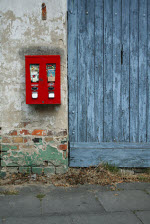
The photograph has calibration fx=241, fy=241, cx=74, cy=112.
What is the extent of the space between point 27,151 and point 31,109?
621 mm

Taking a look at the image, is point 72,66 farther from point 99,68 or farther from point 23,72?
point 23,72

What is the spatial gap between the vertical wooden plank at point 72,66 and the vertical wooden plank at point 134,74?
85 centimetres

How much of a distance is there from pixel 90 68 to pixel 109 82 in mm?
363

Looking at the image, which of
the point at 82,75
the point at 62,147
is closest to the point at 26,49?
the point at 82,75

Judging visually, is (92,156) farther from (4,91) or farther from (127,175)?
(4,91)

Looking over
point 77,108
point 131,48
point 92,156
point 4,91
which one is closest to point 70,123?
point 77,108

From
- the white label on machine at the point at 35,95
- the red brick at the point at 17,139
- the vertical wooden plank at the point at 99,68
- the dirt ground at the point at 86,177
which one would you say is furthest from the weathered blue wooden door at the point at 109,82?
the red brick at the point at 17,139

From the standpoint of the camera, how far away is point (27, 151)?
354 centimetres

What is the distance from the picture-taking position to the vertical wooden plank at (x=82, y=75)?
11.9ft

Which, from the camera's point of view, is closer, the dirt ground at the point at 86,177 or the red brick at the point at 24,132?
the dirt ground at the point at 86,177

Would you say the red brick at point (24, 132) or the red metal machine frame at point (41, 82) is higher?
the red metal machine frame at point (41, 82)

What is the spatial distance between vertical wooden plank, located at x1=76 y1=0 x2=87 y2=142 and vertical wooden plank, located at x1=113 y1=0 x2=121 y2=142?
448 mm

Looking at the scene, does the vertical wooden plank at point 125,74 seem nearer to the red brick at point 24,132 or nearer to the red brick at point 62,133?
the red brick at point 62,133

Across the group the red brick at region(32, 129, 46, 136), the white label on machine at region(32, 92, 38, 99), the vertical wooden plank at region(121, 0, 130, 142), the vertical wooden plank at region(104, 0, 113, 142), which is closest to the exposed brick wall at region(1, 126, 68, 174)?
the red brick at region(32, 129, 46, 136)
